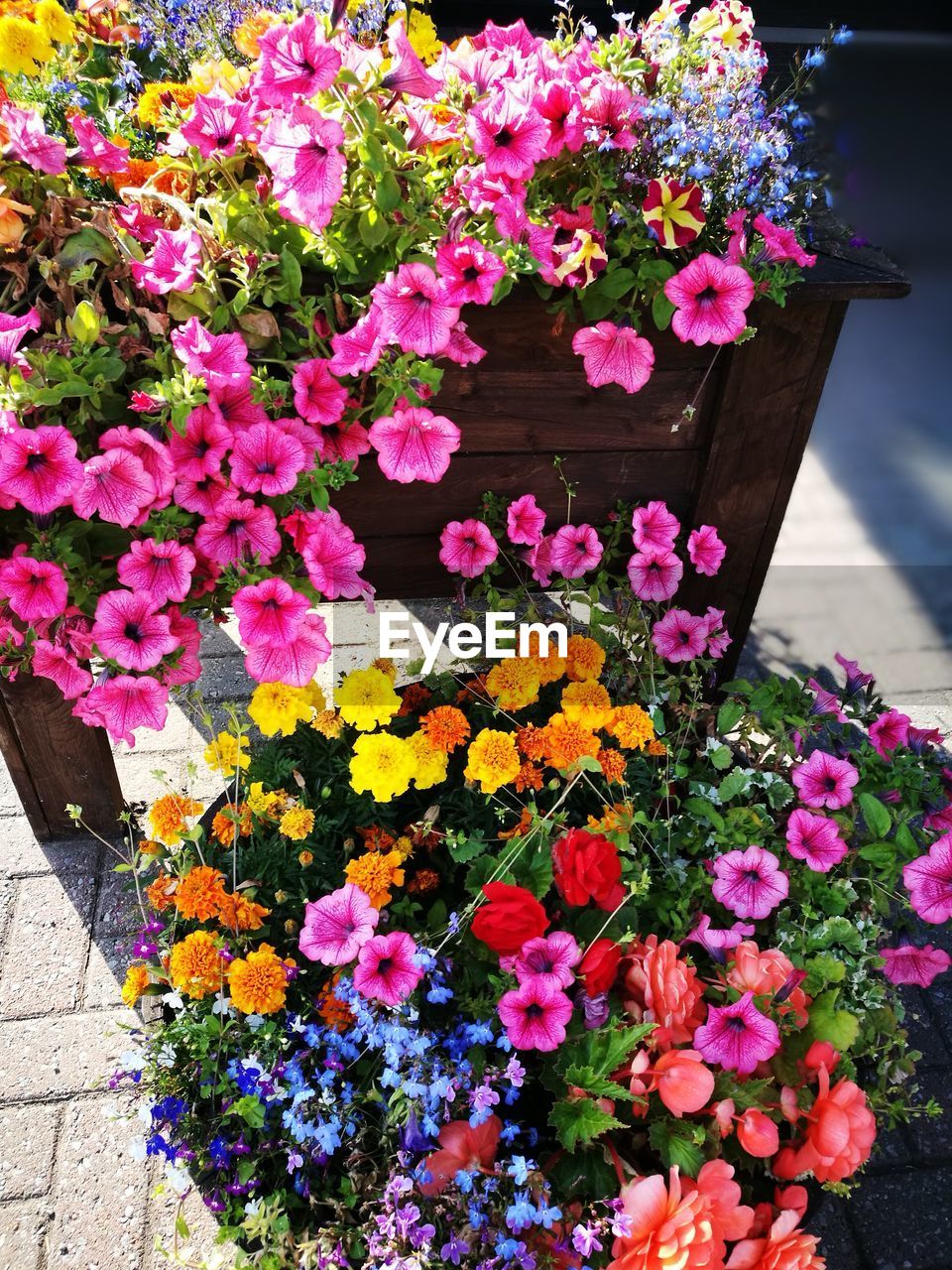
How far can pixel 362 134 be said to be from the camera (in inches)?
45.7

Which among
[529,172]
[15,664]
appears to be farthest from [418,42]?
[15,664]

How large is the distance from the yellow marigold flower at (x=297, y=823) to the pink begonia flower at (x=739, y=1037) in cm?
62

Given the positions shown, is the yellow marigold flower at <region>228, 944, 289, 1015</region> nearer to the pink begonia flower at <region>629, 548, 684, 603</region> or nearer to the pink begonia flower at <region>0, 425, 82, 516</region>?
the pink begonia flower at <region>0, 425, 82, 516</region>

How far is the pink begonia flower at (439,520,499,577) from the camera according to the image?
165 centimetres

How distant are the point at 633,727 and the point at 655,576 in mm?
303

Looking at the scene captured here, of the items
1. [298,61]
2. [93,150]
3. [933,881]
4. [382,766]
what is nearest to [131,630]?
[382,766]

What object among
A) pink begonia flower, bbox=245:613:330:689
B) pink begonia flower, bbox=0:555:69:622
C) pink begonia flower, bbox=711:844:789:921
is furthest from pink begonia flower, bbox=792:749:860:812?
pink begonia flower, bbox=0:555:69:622

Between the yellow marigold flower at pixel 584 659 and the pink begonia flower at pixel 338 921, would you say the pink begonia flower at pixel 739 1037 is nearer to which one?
the pink begonia flower at pixel 338 921

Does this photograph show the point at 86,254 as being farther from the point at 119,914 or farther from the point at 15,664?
the point at 119,914

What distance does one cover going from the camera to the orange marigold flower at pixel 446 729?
5.03ft

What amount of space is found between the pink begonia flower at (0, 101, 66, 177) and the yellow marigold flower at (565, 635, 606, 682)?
3.34ft

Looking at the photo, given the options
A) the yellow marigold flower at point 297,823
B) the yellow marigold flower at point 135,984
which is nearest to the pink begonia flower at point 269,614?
the yellow marigold flower at point 297,823

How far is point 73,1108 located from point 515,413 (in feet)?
4.81

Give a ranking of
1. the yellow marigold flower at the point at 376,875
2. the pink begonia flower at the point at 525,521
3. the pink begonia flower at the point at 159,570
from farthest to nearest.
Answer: the pink begonia flower at the point at 525,521, the yellow marigold flower at the point at 376,875, the pink begonia flower at the point at 159,570
